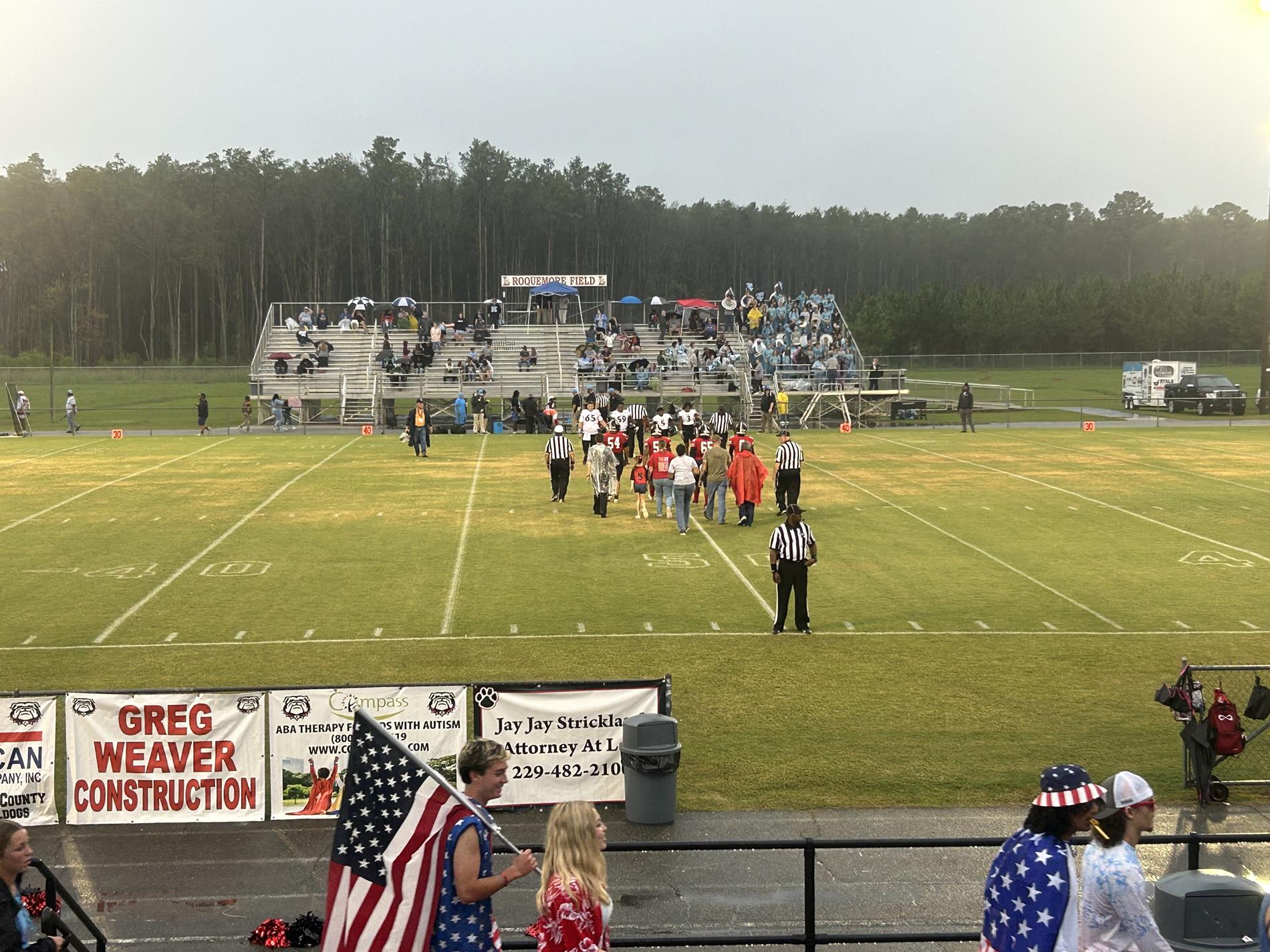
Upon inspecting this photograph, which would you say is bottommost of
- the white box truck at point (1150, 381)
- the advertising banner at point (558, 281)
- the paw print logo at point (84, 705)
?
the paw print logo at point (84, 705)

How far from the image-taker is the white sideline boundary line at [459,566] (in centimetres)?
1881

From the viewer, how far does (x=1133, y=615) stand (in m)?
18.9

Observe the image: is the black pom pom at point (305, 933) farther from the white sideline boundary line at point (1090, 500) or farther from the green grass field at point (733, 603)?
the white sideline boundary line at point (1090, 500)

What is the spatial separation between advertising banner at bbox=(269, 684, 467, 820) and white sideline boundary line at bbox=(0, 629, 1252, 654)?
5970 mm

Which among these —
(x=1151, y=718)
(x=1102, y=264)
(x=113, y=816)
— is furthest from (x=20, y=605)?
(x=1102, y=264)

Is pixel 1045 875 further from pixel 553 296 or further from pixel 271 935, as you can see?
pixel 553 296

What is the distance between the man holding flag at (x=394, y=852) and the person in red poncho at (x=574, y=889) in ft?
0.46

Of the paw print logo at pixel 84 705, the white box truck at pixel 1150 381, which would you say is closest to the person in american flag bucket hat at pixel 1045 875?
the paw print logo at pixel 84 705

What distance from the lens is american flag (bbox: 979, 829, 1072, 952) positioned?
18.5 feet

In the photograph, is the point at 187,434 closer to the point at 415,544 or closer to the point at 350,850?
the point at 415,544

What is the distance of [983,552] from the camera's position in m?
23.9

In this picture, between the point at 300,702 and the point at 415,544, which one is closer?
the point at 300,702

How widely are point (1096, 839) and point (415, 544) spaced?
19595 millimetres

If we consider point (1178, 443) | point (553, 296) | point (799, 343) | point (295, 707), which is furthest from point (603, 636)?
point (553, 296)
